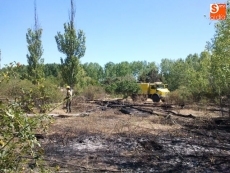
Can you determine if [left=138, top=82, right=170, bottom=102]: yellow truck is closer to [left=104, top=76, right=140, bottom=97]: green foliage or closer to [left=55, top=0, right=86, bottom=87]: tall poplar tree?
[left=104, top=76, right=140, bottom=97]: green foliage

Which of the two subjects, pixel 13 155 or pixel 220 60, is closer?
pixel 13 155

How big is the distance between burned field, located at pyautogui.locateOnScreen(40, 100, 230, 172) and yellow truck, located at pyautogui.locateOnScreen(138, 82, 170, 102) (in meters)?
17.0

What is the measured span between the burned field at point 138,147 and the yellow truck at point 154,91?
1699 cm

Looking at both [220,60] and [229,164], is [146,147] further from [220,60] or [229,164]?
[220,60]

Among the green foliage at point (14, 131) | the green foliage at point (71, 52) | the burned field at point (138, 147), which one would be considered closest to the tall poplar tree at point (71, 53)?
the green foliage at point (71, 52)

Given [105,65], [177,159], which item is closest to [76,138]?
[177,159]

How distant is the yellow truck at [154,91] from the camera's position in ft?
107

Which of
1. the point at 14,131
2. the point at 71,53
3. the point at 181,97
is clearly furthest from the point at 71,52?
the point at 14,131

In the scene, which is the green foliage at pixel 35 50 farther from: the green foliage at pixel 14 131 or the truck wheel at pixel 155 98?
the green foliage at pixel 14 131

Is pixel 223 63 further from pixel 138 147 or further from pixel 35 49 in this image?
pixel 35 49

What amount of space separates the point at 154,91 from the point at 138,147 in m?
23.6

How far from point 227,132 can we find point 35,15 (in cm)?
3456

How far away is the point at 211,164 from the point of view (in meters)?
8.27

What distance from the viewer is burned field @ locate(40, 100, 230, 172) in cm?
804
